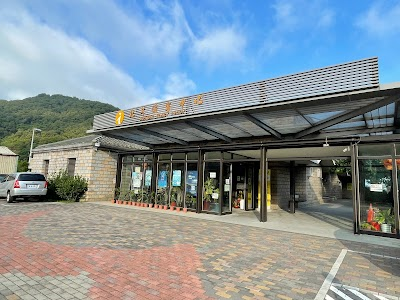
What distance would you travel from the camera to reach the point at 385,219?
25.0ft

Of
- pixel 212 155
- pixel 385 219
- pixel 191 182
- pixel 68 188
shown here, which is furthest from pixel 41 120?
pixel 385 219

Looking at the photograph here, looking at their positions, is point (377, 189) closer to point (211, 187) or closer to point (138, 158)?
point (211, 187)

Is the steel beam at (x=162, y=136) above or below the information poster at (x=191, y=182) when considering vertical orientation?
above

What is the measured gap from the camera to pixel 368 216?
7.84 metres

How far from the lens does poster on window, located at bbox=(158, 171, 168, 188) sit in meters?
13.4

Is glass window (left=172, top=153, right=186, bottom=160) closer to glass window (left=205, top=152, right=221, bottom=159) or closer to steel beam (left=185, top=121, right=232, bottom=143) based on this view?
glass window (left=205, top=152, right=221, bottom=159)

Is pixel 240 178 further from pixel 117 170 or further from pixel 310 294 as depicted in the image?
pixel 310 294

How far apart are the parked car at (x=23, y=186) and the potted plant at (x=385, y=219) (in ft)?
48.9

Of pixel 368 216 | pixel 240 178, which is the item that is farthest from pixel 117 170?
pixel 368 216

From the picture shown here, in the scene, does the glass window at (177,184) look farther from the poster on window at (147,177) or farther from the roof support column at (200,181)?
the poster on window at (147,177)

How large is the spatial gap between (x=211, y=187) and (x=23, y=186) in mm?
9573

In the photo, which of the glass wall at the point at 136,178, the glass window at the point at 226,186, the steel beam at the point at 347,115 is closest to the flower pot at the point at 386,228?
the steel beam at the point at 347,115

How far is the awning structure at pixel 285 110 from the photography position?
6160 mm

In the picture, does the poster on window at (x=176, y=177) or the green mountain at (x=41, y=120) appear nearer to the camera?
the poster on window at (x=176, y=177)
